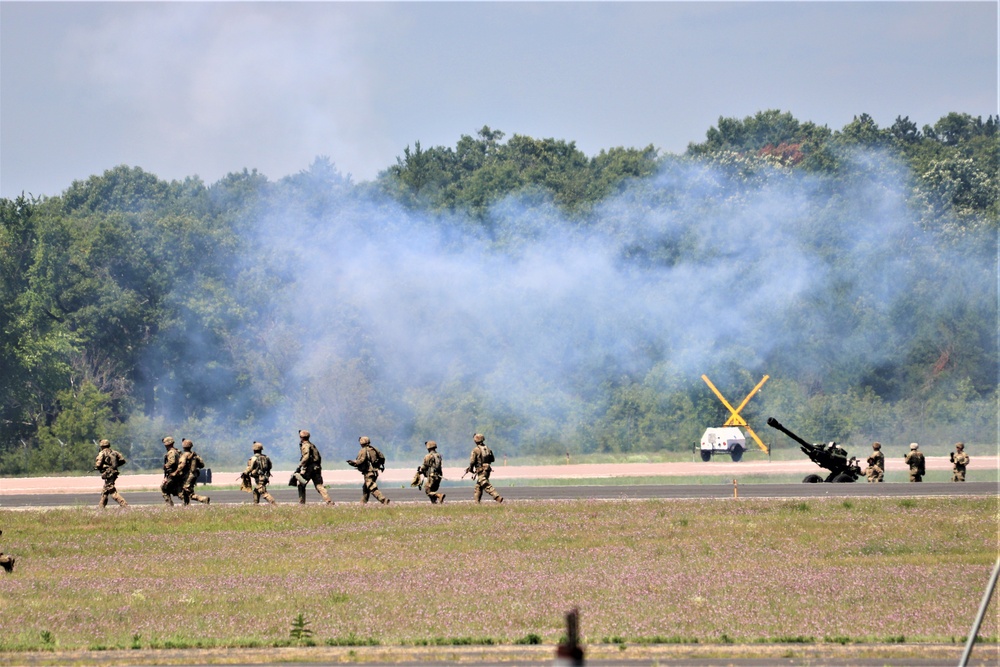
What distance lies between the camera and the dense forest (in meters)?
70.9

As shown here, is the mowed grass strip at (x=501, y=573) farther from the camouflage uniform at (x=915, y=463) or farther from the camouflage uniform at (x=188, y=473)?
the camouflage uniform at (x=915, y=463)

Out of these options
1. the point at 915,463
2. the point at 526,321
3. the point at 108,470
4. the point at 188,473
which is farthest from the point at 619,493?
the point at 526,321

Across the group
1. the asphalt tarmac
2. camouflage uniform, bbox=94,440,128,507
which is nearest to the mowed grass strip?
camouflage uniform, bbox=94,440,128,507

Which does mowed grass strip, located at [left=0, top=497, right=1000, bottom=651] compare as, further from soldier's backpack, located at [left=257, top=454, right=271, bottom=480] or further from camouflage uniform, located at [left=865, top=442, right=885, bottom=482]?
camouflage uniform, located at [left=865, top=442, right=885, bottom=482]

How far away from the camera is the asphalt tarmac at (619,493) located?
124 feet

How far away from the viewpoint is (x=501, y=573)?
2297 centimetres

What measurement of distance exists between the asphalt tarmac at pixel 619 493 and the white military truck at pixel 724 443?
73.7 ft

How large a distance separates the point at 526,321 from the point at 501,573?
162ft

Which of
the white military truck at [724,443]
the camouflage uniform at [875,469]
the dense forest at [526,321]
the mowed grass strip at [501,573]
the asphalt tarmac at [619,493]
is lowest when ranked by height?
the mowed grass strip at [501,573]

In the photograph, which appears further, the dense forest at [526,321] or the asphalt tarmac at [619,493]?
the dense forest at [526,321]

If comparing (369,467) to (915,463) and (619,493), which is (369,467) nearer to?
(619,493)

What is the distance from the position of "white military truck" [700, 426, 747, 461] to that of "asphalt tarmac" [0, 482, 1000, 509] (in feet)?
73.7

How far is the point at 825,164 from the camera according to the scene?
79.9 meters

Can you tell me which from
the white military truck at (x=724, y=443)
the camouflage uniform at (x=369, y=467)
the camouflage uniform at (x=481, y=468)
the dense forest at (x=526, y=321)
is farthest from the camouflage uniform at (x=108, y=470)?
the white military truck at (x=724, y=443)
